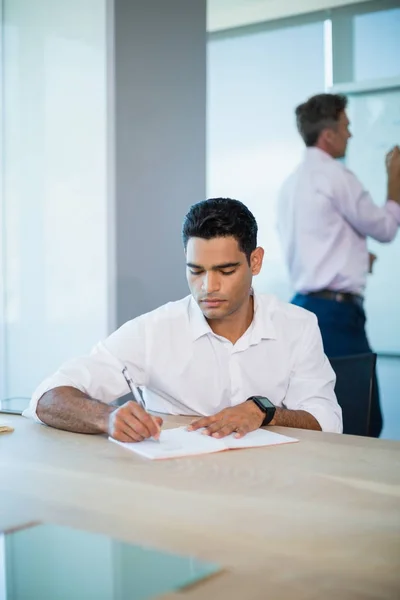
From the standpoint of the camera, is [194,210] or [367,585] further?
[194,210]

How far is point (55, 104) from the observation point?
329 cm

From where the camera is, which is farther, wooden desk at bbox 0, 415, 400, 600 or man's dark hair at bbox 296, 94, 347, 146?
man's dark hair at bbox 296, 94, 347, 146

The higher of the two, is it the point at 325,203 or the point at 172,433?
the point at 325,203

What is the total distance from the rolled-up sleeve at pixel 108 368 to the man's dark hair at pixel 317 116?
Answer: 1.71 m

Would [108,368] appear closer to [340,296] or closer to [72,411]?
[72,411]

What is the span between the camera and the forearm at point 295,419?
2106 mm

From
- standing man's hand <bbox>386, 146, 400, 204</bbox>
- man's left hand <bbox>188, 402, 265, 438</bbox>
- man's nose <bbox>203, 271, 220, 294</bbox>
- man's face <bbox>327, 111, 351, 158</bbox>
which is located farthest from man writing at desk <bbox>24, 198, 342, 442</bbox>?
standing man's hand <bbox>386, 146, 400, 204</bbox>

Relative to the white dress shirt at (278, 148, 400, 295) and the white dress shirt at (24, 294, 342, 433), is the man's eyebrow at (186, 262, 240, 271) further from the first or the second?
the white dress shirt at (278, 148, 400, 295)

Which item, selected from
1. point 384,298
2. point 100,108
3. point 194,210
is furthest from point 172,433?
point 384,298

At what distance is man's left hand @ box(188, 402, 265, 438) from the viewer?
6.18ft

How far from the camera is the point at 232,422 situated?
1920 millimetres

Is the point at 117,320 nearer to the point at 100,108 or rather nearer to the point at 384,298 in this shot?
the point at 100,108

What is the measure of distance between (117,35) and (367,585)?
8.81ft

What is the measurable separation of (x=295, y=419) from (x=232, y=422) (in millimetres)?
296
